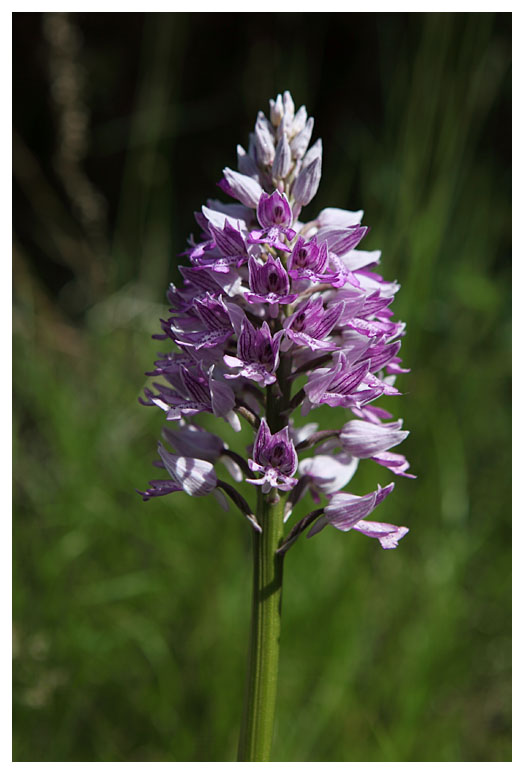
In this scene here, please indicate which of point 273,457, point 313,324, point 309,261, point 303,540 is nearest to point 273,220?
point 309,261

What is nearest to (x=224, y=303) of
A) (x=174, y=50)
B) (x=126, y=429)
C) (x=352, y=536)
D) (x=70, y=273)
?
(x=352, y=536)

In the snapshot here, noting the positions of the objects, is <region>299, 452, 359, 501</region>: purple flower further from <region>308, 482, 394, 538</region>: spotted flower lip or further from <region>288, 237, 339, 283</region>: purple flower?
<region>288, 237, 339, 283</region>: purple flower

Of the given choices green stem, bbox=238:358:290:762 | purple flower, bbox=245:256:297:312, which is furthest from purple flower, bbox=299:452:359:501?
purple flower, bbox=245:256:297:312

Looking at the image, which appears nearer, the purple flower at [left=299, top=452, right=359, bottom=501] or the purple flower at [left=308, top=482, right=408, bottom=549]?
the purple flower at [left=308, top=482, right=408, bottom=549]

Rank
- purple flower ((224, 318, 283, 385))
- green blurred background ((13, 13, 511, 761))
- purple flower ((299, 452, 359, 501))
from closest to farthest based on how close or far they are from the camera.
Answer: purple flower ((224, 318, 283, 385)) < purple flower ((299, 452, 359, 501)) < green blurred background ((13, 13, 511, 761))

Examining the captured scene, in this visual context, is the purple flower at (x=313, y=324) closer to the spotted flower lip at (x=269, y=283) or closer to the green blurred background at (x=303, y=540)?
the spotted flower lip at (x=269, y=283)

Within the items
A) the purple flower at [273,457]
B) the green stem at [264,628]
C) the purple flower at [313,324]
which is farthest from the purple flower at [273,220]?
the purple flower at [273,457]

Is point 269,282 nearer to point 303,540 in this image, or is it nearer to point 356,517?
point 356,517

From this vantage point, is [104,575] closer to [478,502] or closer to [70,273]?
[478,502]

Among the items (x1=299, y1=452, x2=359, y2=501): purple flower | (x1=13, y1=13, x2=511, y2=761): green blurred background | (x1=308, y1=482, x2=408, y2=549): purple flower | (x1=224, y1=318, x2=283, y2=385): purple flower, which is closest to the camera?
(x1=224, y1=318, x2=283, y2=385): purple flower
